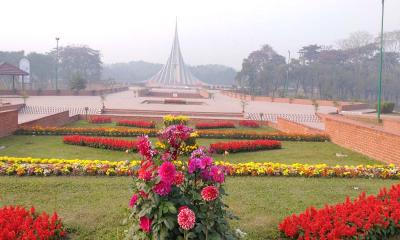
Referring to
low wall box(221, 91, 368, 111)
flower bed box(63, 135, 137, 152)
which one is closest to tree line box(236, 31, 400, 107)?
low wall box(221, 91, 368, 111)

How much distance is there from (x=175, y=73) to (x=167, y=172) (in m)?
75.8

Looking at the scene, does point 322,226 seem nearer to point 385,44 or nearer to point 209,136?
point 209,136

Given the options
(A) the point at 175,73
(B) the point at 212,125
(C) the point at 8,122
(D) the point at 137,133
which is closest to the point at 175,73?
(A) the point at 175,73

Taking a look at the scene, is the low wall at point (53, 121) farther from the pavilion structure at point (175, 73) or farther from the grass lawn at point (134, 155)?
the pavilion structure at point (175, 73)

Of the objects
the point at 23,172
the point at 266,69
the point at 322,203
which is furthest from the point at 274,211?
the point at 266,69

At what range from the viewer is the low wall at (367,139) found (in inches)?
236

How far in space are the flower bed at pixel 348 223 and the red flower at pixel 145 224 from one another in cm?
120

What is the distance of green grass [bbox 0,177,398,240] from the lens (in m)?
3.10

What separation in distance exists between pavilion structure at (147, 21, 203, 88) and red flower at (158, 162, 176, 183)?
71.5m

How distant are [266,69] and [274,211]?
37.6m

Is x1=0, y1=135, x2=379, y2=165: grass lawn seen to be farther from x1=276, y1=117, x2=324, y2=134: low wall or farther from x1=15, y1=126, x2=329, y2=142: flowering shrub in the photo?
x1=276, y1=117, x2=324, y2=134: low wall

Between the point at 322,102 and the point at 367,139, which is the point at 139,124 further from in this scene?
the point at 322,102

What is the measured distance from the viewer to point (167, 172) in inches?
73.9

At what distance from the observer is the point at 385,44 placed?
120ft
